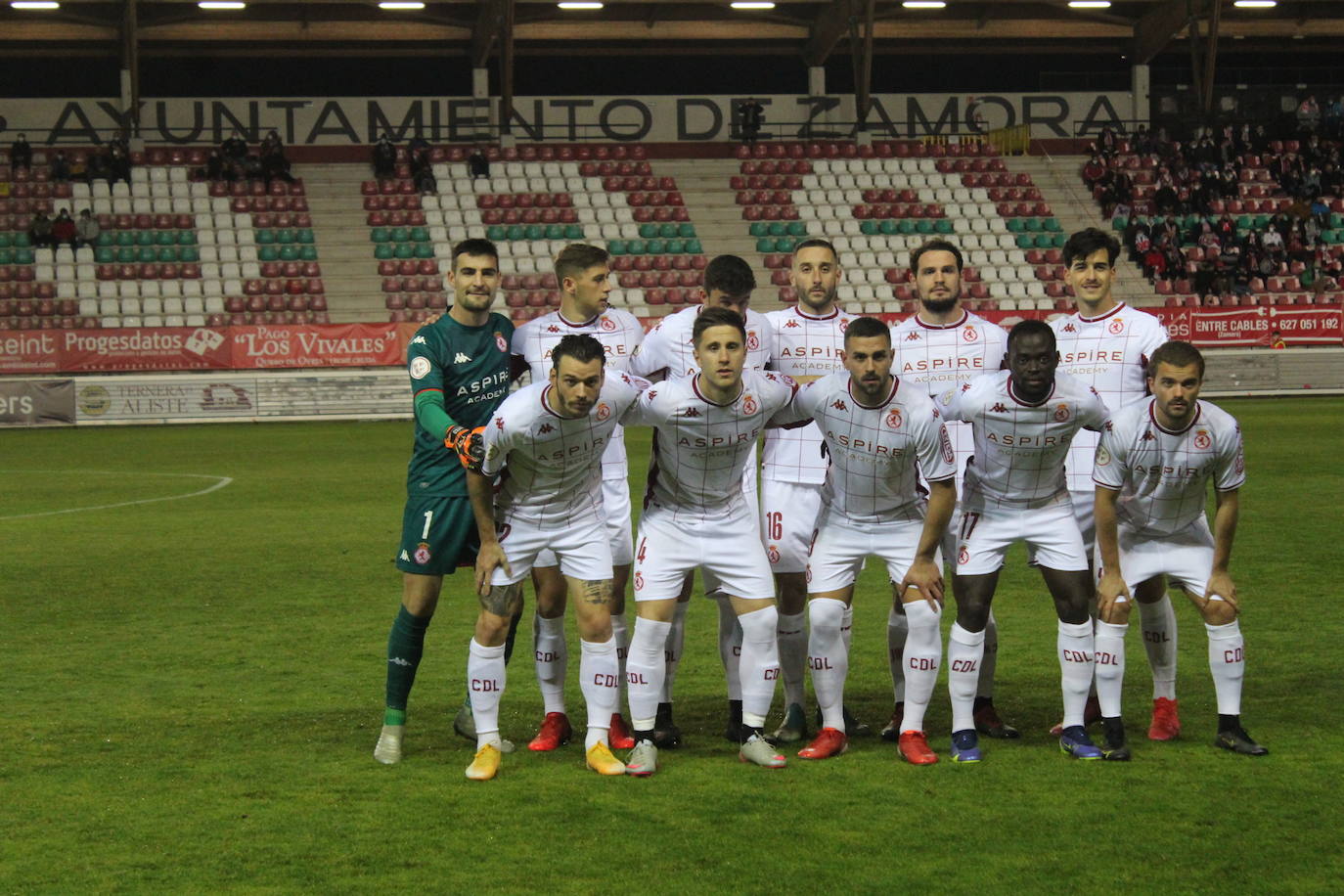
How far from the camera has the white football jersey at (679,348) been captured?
21.4 ft

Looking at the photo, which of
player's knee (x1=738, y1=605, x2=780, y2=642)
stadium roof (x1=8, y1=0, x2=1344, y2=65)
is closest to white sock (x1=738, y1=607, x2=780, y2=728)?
player's knee (x1=738, y1=605, x2=780, y2=642)

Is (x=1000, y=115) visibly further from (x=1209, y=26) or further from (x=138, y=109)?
(x=138, y=109)

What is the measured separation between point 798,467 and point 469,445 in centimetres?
166

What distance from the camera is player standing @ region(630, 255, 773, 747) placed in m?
6.18

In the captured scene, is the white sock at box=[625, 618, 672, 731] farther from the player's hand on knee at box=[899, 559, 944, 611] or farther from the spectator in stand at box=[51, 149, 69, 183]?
the spectator in stand at box=[51, 149, 69, 183]

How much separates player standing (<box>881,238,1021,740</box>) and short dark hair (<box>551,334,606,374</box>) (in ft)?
4.75

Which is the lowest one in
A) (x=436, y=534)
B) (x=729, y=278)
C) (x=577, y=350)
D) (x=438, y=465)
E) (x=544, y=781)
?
(x=544, y=781)

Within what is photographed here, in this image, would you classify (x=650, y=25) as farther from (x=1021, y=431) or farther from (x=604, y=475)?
(x=1021, y=431)

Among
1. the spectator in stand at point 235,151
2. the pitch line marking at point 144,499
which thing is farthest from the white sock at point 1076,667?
the spectator in stand at point 235,151

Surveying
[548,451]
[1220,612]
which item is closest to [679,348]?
[548,451]

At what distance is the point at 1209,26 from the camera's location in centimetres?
3612

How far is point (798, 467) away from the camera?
21.2 feet

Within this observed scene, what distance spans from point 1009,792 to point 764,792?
Answer: 0.86 meters

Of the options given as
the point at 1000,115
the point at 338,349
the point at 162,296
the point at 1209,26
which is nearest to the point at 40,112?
the point at 162,296
